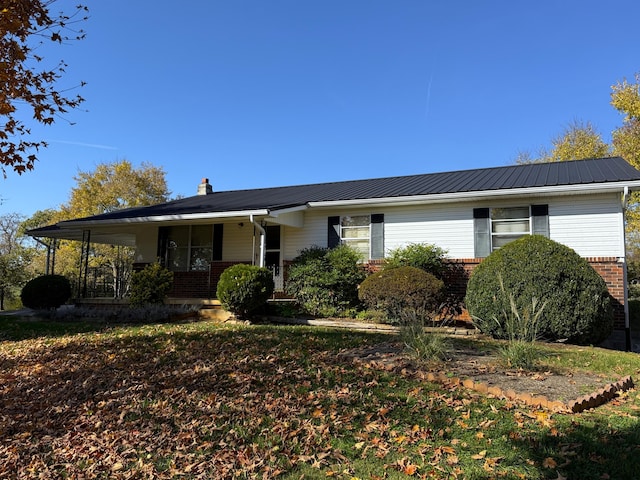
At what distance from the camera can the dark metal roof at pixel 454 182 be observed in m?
11.2

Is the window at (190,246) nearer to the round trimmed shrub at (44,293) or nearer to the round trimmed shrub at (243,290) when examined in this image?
the round trimmed shrub at (44,293)

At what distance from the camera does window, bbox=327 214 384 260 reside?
1299 cm

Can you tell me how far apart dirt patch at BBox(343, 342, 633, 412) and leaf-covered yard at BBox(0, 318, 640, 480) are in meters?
0.19

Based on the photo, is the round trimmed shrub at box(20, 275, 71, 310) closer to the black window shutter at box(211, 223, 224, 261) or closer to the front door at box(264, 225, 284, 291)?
the black window shutter at box(211, 223, 224, 261)

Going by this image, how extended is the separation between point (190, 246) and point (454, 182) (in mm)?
8919

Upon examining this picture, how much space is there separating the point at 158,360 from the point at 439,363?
3.90 metres

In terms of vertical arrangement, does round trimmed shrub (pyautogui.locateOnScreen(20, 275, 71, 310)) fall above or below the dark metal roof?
below

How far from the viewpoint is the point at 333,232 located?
1359 cm

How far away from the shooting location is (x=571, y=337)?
820cm

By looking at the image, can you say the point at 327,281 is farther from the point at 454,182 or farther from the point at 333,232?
the point at 454,182

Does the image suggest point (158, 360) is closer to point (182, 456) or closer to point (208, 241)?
point (182, 456)

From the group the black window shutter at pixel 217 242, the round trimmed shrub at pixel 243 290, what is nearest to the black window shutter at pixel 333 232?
the round trimmed shrub at pixel 243 290

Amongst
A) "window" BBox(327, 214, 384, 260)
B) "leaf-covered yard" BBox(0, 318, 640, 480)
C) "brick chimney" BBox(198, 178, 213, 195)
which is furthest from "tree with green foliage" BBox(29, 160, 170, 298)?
"leaf-covered yard" BBox(0, 318, 640, 480)

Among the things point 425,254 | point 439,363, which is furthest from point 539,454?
point 425,254
